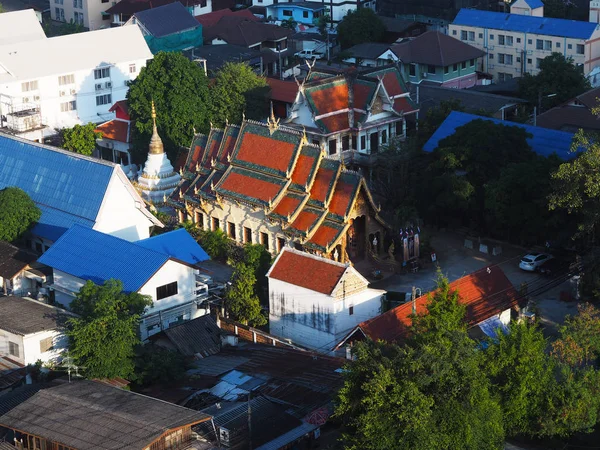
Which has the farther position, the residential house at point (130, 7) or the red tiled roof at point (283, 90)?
the residential house at point (130, 7)

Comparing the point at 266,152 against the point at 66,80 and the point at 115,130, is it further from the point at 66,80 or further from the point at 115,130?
the point at 66,80

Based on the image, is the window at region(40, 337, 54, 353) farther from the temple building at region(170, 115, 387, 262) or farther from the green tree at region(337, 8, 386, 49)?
the green tree at region(337, 8, 386, 49)

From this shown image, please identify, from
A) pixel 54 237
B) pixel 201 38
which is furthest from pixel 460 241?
pixel 201 38

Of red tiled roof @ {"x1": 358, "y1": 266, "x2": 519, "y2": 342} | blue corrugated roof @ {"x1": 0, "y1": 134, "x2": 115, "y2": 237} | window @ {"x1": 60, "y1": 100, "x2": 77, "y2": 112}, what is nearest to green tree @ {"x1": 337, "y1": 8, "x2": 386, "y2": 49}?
window @ {"x1": 60, "y1": 100, "x2": 77, "y2": 112}

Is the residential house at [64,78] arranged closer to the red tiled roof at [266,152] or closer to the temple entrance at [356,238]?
the red tiled roof at [266,152]

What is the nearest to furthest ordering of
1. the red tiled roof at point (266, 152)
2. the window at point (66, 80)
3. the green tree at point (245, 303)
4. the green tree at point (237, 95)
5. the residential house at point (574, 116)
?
the green tree at point (245, 303) → the red tiled roof at point (266, 152) → the residential house at point (574, 116) → the green tree at point (237, 95) → the window at point (66, 80)

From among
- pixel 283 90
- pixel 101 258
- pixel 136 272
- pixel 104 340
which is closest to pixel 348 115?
pixel 283 90

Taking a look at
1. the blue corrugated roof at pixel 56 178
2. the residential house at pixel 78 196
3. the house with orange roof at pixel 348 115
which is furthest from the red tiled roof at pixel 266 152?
the house with orange roof at pixel 348 115
